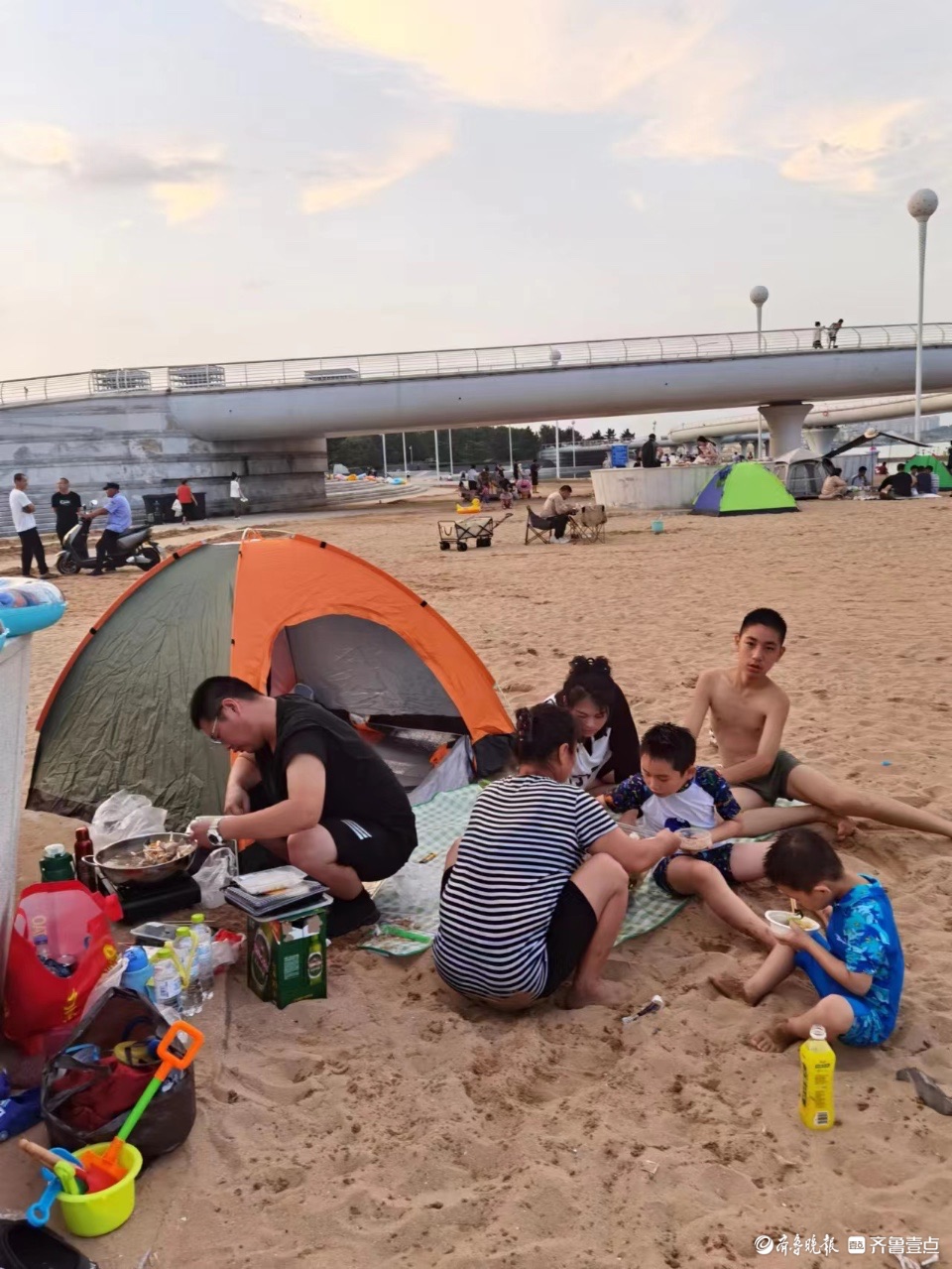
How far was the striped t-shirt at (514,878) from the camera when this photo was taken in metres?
3.05

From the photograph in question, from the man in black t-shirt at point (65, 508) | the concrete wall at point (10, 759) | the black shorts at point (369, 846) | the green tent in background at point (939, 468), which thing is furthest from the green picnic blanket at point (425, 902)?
the green tent in background at point (939, 468)

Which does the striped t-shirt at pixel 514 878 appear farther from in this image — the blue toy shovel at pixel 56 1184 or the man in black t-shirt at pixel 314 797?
the blue toy shovel at pixel 56 1184

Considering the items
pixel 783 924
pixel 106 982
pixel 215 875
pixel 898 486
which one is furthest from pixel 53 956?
pixel 898 486

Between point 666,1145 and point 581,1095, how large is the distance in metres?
0.31

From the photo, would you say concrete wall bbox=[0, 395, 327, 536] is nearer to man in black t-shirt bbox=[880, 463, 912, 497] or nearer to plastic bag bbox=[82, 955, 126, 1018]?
man in black t-shirt bbox=[880, 463, 912, 497]

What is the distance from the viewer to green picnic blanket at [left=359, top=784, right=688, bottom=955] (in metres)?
3.75

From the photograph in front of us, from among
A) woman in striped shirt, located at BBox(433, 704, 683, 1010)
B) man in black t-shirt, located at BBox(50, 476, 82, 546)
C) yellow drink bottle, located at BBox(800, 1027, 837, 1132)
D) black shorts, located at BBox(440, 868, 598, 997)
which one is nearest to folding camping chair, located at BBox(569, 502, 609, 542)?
man in black t-shirt, located at BBox(50, 476, 82, 546)

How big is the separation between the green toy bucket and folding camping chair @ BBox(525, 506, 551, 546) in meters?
16.0

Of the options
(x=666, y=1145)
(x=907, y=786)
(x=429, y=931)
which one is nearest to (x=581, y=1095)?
(x=666, y=1145)

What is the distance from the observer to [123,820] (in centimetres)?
436

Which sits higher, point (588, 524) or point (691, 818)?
point (588, 524)

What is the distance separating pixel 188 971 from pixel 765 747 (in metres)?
2.63

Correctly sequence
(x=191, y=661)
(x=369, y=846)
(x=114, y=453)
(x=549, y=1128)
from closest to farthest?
1. (x=549, y=1128)
2. (x=369, y=846)
3. (x=191, y=661)
4. (x=114, y=453)

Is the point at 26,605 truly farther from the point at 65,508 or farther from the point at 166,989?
the point at 65,508
